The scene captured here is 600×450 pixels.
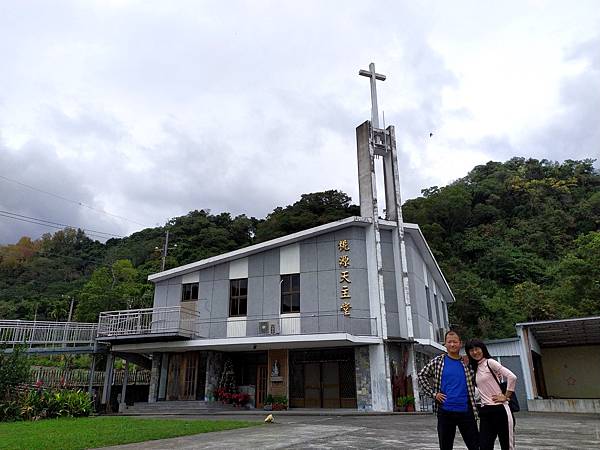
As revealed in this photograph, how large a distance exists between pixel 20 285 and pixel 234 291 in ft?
156

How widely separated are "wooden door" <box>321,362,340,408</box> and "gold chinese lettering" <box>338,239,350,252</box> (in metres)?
4.10

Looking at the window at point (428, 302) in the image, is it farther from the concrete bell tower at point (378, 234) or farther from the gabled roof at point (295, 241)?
the concrete bell tower at point (378, 234)

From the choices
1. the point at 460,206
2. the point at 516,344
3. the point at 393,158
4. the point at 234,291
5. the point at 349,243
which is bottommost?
the point at 516,344

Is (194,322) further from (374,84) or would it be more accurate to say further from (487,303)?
(487,303)

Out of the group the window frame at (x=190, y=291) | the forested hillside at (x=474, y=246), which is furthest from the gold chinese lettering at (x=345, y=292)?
the forested hillside at (x=474, y=246)

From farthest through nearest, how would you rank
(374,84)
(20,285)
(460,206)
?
(20,285) < (460,206) < (374,84)

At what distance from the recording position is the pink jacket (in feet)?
13.0

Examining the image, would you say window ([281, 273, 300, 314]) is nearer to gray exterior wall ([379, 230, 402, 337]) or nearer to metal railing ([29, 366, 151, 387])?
gray exterior wall ([379, 230, 402, 337])

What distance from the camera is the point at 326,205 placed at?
1572 inches

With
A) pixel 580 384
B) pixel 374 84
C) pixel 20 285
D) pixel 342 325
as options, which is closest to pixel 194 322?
pixel 342 325

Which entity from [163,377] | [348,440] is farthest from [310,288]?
[348,440]

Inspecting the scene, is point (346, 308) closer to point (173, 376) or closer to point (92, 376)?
point (173, 376)

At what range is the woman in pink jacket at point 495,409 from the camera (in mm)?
3926

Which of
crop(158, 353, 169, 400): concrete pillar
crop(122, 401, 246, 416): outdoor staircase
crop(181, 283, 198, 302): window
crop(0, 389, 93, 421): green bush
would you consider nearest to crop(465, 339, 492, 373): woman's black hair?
crop(0, 389, 93, 421): green bush
